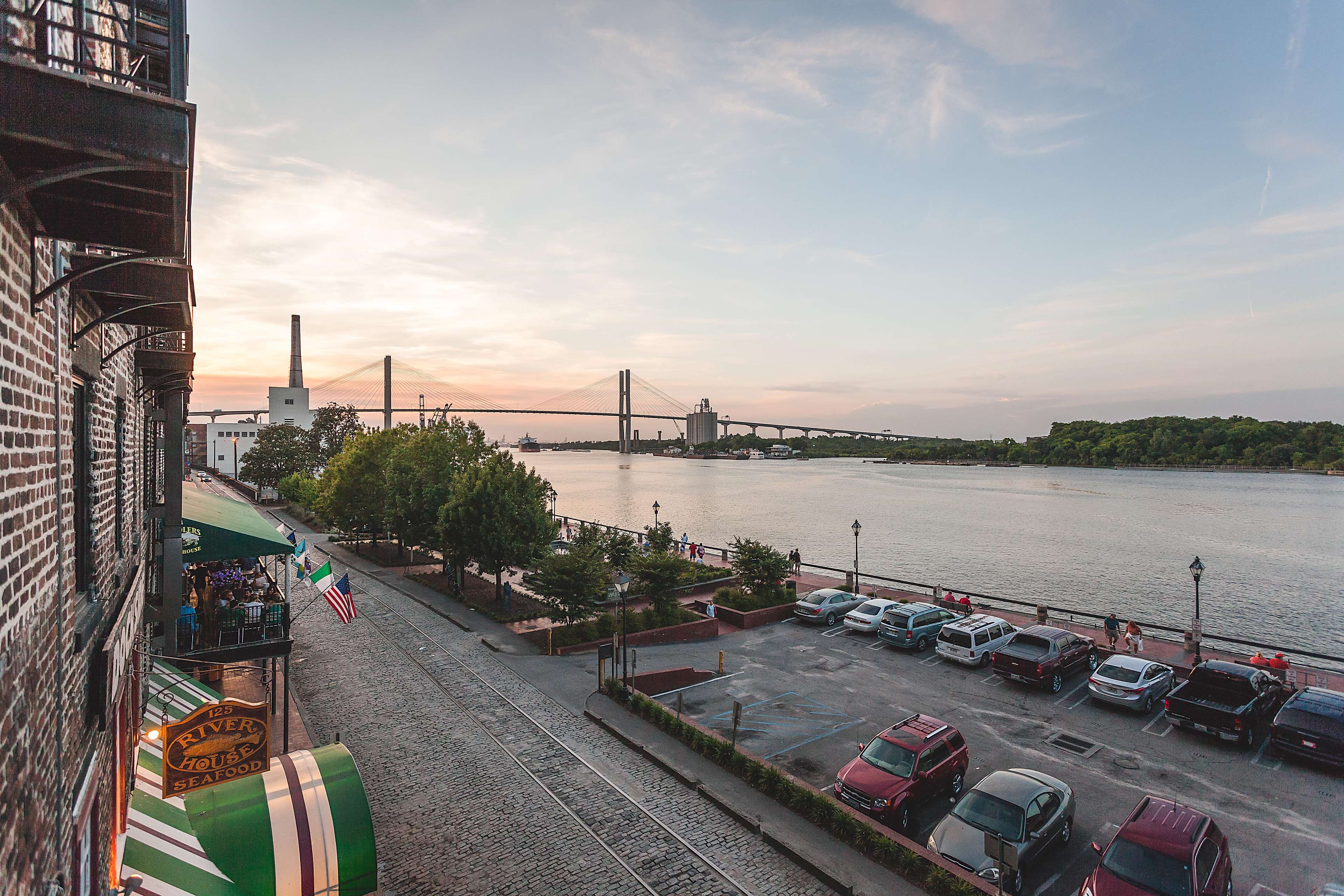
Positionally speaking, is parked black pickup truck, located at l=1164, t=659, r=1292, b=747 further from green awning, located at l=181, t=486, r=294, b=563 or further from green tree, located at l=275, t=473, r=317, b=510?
green tree, located at l=275, t=473, r=317, b=510

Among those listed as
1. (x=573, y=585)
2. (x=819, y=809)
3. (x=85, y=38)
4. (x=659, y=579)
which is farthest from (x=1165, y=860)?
(x=659, y=579)

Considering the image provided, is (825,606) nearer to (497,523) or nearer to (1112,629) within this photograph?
(1112,629)

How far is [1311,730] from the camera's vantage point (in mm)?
14625

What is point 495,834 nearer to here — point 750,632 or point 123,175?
point 123,175

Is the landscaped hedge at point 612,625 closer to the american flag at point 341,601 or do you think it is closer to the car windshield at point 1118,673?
the american flag at point 341,601

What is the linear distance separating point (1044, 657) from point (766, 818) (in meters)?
11.3

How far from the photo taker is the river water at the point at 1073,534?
39375 millimetres

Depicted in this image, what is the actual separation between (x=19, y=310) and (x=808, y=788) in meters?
12.3

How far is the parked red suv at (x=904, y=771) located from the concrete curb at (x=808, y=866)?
184 centimetres

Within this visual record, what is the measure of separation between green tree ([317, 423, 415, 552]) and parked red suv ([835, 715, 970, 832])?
29.1 meters

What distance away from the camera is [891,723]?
652 inches

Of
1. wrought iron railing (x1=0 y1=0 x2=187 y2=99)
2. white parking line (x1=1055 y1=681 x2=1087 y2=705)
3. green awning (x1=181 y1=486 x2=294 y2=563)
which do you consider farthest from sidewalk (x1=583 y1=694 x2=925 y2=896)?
wrought iron railing (x1=0 y1=0 x2=187 y2=99)

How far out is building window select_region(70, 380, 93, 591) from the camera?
5.68m

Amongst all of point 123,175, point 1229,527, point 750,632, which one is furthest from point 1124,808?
point 1229,527
